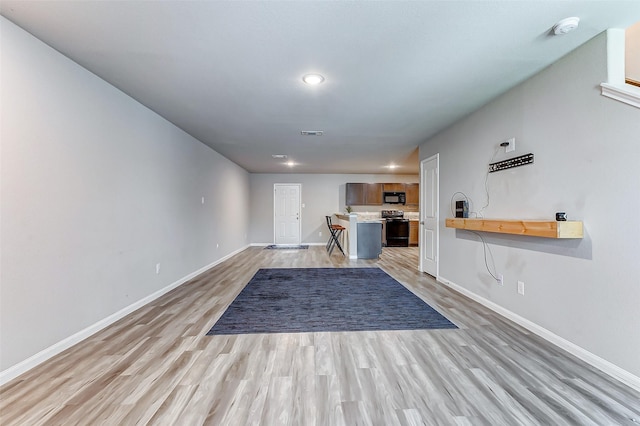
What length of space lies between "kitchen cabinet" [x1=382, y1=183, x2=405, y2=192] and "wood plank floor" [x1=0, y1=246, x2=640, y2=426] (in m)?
6.25

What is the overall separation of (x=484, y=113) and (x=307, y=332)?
3125mm

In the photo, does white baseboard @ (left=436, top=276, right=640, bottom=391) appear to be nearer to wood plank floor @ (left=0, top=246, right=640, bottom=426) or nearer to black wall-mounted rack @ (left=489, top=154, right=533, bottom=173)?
wood plank floor @ (left=0, top=246, right=640, bottom=426)

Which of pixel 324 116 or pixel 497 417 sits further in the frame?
pixel 324 116

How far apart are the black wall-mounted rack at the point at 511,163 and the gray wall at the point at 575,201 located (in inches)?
2.1

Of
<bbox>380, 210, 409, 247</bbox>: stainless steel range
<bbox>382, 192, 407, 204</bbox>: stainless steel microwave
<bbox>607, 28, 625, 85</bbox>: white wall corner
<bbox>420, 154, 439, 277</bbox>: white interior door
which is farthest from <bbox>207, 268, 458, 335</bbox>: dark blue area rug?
<bbox>382, 192, 407, 204</bbox>: stainless steel microwave

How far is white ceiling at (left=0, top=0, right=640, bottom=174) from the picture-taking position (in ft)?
5.55

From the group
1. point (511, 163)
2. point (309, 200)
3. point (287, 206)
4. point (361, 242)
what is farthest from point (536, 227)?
point (287, 206)

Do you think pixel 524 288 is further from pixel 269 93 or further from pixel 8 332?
pixel 8 332

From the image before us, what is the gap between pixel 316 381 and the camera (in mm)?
1795

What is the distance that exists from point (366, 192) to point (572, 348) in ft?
22.1

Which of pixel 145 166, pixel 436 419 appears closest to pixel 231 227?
pixel 145 166

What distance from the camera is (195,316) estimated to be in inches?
113

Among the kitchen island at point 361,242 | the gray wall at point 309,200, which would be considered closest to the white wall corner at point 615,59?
the kitchen island at point 361,242

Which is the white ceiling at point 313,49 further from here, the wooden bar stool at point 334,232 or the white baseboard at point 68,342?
the wooden bar stool at point 334,232
